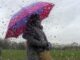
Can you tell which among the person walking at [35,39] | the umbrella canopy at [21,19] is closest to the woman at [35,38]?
the person walking at [35,39]

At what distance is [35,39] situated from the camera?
1001 cm

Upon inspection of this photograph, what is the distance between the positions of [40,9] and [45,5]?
15.9 inches

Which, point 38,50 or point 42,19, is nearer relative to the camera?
point 38,50

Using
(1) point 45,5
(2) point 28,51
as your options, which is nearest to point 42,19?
(1) point 45,5

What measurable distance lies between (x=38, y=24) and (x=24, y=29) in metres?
0.33

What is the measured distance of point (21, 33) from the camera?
10.4 metres

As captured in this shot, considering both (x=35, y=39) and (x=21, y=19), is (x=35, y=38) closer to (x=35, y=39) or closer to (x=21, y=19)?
(x=35, y=39)

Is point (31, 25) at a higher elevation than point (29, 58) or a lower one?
higher

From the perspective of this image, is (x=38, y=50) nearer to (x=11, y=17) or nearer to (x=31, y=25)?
(x=31, y=25)

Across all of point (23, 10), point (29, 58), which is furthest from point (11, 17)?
point (29, 58)

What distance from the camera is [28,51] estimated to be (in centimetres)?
1015

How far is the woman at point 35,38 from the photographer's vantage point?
9914mm

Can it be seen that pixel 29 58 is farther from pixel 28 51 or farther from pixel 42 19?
pixel 42 19

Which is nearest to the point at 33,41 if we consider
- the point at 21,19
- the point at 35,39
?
the point at 35,39
